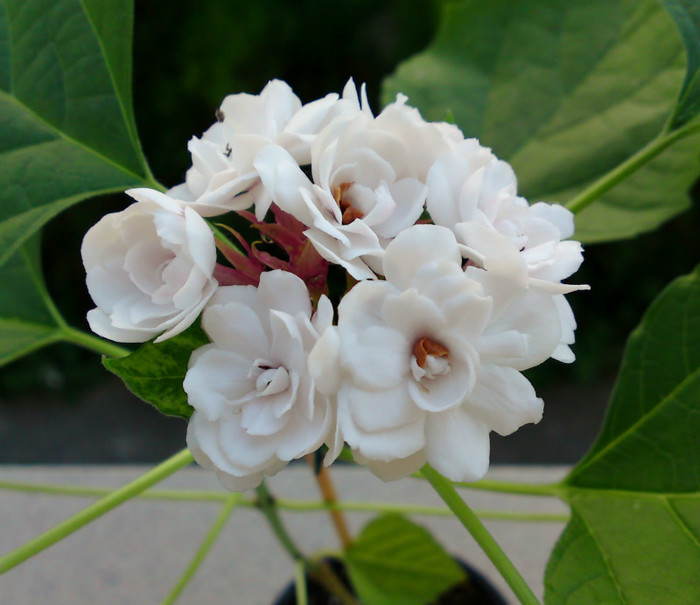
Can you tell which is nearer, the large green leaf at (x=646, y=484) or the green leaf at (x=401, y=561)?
the large green leaf at (x=646, y=484)

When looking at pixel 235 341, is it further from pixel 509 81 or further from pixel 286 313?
pixel 509 81

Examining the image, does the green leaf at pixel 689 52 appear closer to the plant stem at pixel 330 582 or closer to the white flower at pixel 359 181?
the white flower at pixel 359 181

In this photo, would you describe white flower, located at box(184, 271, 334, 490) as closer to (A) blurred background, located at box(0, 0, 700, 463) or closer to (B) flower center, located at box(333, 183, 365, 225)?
(B) flower center, located at box(333, 183, 365, 225)

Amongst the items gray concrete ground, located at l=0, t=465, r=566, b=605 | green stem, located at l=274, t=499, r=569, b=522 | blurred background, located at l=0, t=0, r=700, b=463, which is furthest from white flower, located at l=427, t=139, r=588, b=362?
blurred background, located at l=0, t=0, r=700, b=463

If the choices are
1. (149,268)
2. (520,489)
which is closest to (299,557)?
(520,489)

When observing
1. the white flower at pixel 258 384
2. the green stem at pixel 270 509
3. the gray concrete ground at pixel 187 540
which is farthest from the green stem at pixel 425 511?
the white flower at pixel 258 384

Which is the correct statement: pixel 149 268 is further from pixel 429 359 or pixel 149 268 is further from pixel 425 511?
pixel 425 511
